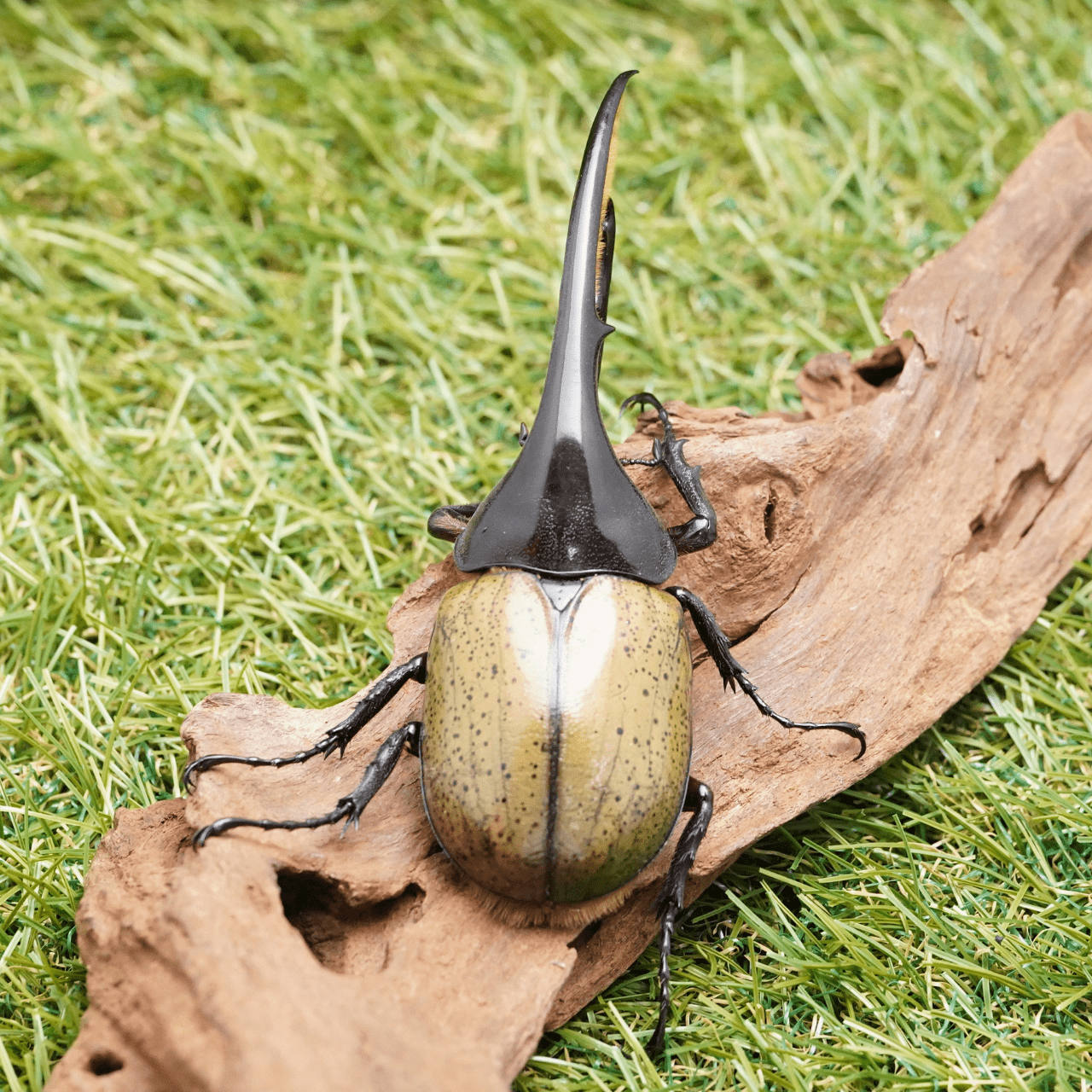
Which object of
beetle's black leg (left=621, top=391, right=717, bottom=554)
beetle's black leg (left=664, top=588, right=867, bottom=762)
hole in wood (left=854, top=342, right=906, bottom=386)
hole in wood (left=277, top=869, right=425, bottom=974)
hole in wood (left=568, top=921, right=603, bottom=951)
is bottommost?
hole in wood (left=277, top=869, right=425, bottom=974)

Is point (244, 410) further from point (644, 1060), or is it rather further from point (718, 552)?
point (644, 1060)

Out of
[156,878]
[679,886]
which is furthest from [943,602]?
[156,878]

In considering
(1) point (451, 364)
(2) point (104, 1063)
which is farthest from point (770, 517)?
(2) point (104, 1063)

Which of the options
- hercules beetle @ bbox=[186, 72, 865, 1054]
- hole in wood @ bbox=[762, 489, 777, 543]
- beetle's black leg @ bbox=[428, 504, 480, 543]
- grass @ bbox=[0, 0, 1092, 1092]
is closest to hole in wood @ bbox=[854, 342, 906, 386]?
hole in wood @ bbox=[762, 489, 777, 543]

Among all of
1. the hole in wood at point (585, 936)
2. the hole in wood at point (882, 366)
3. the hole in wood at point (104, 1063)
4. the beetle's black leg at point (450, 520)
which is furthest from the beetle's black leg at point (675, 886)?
the hole in wood at point (882, 366)

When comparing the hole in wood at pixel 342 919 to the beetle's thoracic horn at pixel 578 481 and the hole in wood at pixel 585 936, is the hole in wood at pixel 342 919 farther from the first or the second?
the beetle's thoracic horn at pixel 578 481

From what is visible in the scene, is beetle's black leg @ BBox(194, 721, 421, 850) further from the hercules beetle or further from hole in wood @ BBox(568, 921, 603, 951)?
hole in wood @ BBox(568, 921, 603, 951)

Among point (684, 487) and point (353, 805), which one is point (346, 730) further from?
point (684, 487)
